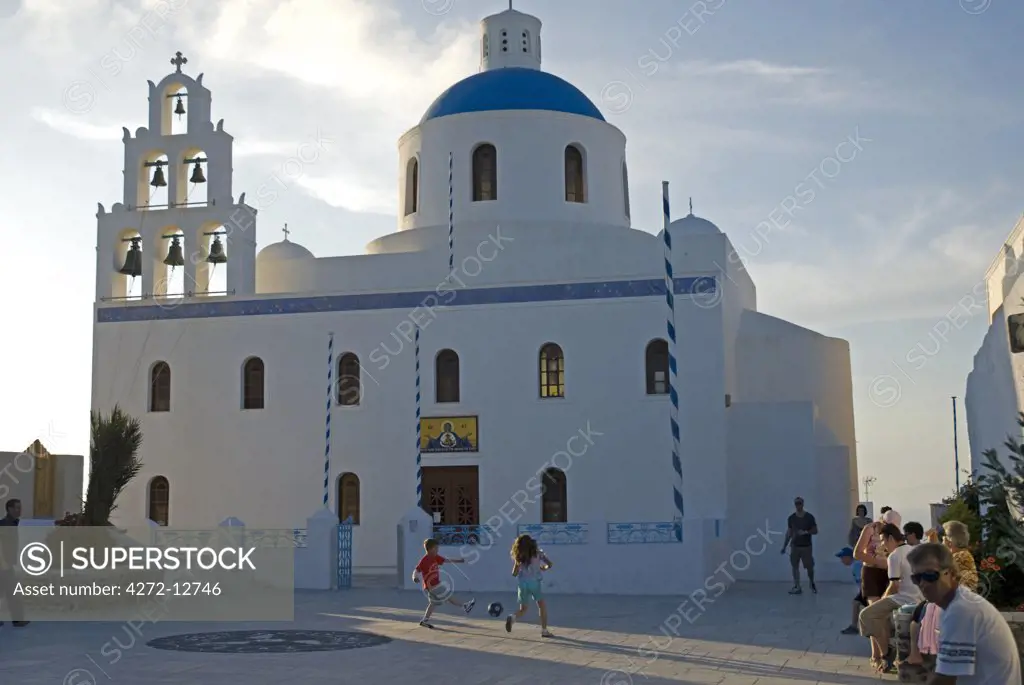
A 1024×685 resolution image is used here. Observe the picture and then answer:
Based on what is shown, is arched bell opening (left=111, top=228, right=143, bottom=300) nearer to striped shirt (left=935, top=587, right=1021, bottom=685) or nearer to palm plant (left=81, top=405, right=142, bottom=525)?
palm plant (left=81, top=405, right=142, bottom=525)

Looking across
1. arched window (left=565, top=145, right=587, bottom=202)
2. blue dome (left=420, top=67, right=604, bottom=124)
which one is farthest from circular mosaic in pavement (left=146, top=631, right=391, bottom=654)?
blue dome (left=420, top=67, right=604, bottom=124)

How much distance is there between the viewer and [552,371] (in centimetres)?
2083

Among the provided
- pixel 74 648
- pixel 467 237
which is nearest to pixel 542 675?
pixel 74 648

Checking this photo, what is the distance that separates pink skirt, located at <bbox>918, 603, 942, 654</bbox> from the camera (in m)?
6.31

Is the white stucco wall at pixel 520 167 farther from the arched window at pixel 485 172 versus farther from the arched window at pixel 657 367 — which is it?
the arched window at pixel 657 367

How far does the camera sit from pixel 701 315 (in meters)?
20.0

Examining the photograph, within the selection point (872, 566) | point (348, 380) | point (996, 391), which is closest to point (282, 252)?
point (348, 380)

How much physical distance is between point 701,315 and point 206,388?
31.2 feet

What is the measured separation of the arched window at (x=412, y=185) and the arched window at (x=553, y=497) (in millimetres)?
6993

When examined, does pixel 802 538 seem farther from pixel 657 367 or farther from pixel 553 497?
pixel 553 497

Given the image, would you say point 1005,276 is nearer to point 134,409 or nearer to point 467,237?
point 467,237

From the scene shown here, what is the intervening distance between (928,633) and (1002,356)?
6.65 metres

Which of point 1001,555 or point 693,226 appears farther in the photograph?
point 693,226

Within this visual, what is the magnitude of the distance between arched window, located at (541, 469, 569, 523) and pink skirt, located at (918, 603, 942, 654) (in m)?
13.9
